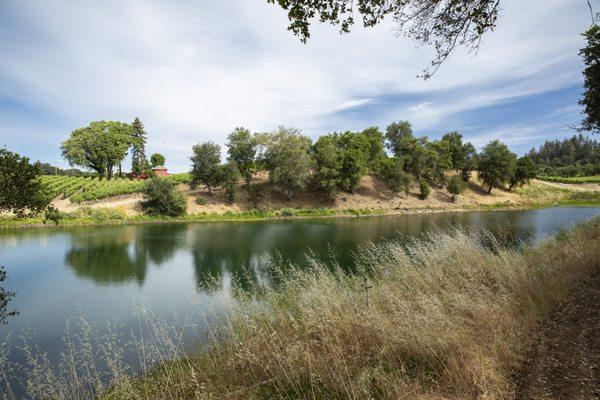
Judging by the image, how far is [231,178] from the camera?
4912cm

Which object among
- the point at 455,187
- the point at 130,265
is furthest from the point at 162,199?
the point at 455,187

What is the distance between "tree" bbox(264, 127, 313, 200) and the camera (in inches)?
2021

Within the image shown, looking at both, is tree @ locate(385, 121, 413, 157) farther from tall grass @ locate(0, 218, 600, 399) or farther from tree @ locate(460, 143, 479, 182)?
tall grass @ locate(0, 218, 600, 399)

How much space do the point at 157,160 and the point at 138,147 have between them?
12.1 meters

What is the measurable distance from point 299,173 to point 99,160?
4232 cm

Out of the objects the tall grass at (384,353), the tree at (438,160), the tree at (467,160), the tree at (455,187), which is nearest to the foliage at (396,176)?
the tree at (438,160)

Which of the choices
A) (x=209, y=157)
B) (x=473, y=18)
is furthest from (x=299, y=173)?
(x=473, y=18)

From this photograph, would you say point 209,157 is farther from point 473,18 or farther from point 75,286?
point 473,18

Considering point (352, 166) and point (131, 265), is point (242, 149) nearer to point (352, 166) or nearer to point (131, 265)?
point (352, 166)

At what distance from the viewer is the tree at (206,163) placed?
162 feet

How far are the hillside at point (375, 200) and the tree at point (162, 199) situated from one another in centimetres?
182

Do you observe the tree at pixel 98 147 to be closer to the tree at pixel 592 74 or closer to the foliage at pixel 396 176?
the foliage at pixel 396 176

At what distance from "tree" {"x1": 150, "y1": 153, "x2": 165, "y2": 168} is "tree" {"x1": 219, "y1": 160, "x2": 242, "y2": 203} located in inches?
1807

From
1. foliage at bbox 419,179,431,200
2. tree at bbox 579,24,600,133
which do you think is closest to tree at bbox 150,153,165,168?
foliage at bbox 419,179,431,200
